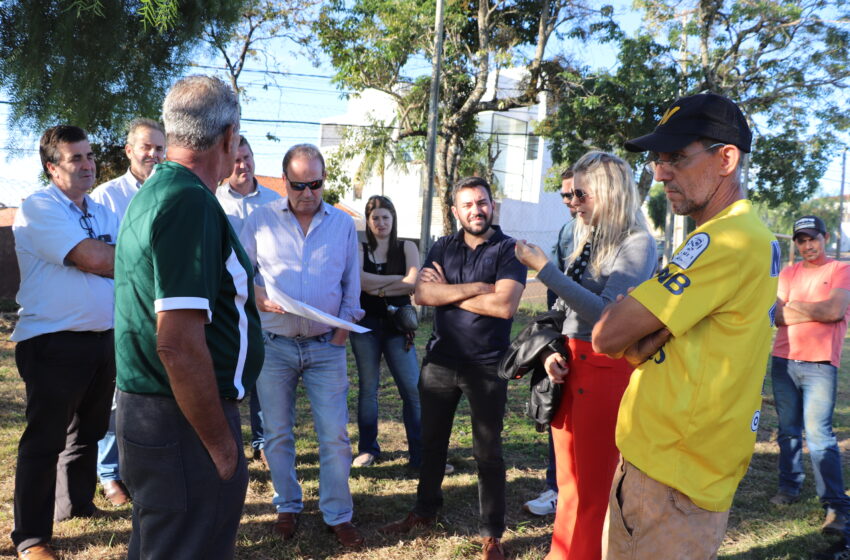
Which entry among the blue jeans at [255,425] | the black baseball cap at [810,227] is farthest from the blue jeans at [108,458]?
the black baseball cap at [810,227]

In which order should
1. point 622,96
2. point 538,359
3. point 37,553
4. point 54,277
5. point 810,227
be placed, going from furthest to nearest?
point 622,96 < point 810,227 < point 54,277 < point 37,553 < point 538,359

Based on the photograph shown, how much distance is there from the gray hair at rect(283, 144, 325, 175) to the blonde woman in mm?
1577

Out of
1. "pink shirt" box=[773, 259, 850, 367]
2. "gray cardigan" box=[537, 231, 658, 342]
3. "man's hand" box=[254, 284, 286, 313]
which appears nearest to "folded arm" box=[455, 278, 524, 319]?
"gray cardigan" box=[537, 231, 658, 342]

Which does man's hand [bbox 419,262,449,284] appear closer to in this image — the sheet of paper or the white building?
the sheet of paper

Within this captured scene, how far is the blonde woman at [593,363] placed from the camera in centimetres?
295

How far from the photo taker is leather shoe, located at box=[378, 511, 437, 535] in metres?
3.94

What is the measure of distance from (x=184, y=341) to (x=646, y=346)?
4.43ft

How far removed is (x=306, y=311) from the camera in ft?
11.5

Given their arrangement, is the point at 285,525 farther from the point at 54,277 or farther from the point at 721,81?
the point at 721,81

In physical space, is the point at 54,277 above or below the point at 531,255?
below

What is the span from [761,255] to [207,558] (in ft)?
6.07

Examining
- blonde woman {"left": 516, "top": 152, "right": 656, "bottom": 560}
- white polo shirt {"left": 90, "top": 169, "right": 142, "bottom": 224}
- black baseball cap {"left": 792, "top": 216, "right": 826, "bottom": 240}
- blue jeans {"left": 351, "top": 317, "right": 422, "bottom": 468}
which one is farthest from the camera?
blue jeans {"left": 351, "top": 317, "right": 422, "bottom": 468}

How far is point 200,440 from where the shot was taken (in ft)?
6.44

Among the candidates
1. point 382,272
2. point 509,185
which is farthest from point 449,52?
point 509,185
